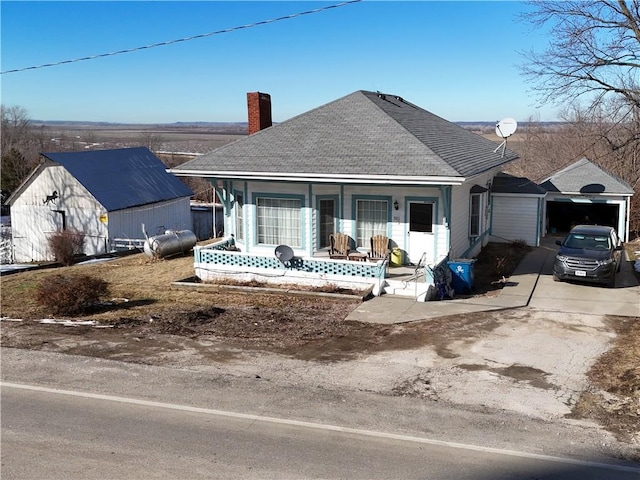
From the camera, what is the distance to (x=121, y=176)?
34562 mm

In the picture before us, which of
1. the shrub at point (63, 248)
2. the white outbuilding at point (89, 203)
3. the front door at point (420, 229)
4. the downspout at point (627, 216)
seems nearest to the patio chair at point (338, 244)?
the front door at point (420, 229)

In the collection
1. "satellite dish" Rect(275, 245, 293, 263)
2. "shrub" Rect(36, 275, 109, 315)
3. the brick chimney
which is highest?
the brick chimney

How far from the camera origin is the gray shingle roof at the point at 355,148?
1780cm

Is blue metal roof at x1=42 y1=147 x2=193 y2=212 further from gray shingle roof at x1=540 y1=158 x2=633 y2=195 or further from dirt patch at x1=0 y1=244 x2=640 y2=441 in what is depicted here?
gray shingle roof at x1=540 y1=158 x2=633 y2=195

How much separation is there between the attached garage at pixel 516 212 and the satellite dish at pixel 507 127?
289 centimetres

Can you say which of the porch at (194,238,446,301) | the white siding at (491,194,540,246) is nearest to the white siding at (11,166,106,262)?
the porch at (194,238,446,301)

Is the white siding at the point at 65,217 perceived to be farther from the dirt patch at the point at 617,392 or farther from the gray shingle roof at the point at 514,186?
the dirt patch at the point at 617,392

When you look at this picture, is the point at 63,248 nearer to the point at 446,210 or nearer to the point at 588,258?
the point at 446,210

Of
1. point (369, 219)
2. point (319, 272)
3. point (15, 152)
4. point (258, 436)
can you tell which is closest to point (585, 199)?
point (369, 219)

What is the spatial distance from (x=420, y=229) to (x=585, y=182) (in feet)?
41.6

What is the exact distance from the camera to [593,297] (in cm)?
1659

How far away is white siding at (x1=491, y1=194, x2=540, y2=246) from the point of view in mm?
24875

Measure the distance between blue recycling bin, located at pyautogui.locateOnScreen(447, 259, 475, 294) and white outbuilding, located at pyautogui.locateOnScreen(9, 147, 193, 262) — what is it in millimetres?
18012

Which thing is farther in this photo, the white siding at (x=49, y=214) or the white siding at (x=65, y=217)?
the white siding at (x=49, y=214)
